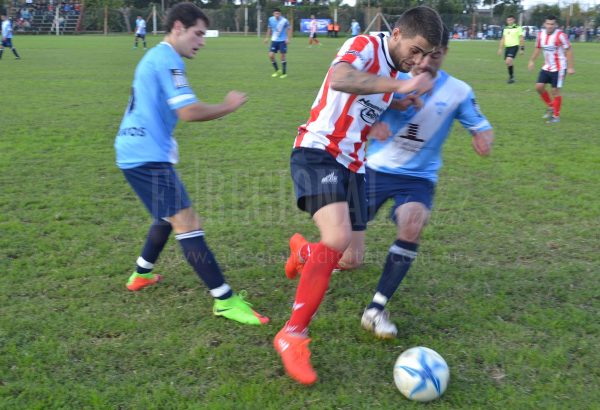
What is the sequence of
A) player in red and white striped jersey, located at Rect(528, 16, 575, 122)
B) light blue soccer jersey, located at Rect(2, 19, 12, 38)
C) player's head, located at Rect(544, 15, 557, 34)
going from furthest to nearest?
light blue soccer jersey, located at Rect(2, 19, 12, 38), player's head, located at Rect(544, 15, 557, 34), player in red and white striped jersey, located at Rect(528, 16, 575, 122)

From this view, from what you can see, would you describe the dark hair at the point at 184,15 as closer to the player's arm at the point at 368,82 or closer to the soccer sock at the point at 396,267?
the player's arm at the point at 368,82

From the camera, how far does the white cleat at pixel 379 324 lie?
3.38m

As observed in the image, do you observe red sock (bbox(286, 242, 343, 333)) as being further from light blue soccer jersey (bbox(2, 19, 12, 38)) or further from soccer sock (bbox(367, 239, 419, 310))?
light blue soccer jersey (bbox(2, 19, 12, 38))

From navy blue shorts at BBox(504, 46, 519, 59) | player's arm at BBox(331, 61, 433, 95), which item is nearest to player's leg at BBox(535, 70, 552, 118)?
navy blue shorts at BBox(504, 46, 519, 59)

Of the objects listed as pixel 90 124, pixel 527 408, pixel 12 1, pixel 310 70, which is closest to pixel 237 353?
pixel 527 408

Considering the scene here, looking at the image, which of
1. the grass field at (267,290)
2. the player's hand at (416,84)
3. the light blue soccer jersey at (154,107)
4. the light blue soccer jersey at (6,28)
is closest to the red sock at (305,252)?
the grass field at (267,290)

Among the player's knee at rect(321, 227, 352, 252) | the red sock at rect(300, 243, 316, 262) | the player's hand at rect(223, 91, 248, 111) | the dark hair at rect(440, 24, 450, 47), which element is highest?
the dark hair at rect(440, 24, 450, 47)

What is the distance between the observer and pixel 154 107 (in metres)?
3.44

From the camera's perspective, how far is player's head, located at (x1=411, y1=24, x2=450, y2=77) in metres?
3.14

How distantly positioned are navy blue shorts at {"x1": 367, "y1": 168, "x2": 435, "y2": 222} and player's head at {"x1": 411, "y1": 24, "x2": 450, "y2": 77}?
73cm

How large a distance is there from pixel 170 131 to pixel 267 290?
130 centimetres

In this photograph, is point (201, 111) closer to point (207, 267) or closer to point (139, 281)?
point (207, 267)

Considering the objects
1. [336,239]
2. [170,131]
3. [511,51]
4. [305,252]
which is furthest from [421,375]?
[511,51]

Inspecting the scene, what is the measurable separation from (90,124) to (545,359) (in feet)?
27.6
